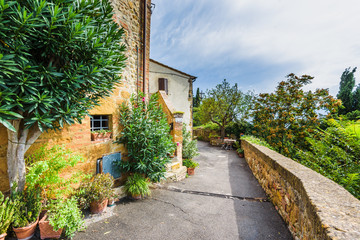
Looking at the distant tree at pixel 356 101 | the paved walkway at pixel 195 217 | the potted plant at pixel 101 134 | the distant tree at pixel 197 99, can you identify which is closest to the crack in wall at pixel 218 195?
the paved walkway at pixel 195 217

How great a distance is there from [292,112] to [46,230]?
1251 cm

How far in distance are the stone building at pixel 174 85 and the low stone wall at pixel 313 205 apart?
27.1ft

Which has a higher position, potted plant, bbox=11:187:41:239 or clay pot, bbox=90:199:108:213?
potted plant, bbox=11:187:41:239

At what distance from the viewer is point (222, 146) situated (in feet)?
45.8

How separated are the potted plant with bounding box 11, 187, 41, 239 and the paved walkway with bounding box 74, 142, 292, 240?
29.3 inches

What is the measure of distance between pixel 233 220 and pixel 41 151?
4.27m

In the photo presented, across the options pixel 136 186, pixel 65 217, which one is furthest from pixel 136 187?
pixel 65 217

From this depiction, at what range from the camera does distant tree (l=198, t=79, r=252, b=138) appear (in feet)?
49.7

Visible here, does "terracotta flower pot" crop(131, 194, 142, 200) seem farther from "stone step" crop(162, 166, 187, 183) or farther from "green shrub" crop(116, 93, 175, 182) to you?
"stone step" crop(162, 166, 187, 183)

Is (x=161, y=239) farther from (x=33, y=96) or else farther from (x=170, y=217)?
(x=33, y=96)

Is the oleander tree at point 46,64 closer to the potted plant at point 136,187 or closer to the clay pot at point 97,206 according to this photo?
the clay pot at point 97,206

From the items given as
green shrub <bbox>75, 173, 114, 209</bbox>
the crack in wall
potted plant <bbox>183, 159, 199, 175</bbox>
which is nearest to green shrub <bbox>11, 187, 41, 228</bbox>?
green shrub <bbox>75, 173, 114, 209</bbox>

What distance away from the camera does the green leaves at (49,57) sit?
5.81 ft

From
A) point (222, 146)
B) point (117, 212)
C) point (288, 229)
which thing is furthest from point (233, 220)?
point (222, 146)
